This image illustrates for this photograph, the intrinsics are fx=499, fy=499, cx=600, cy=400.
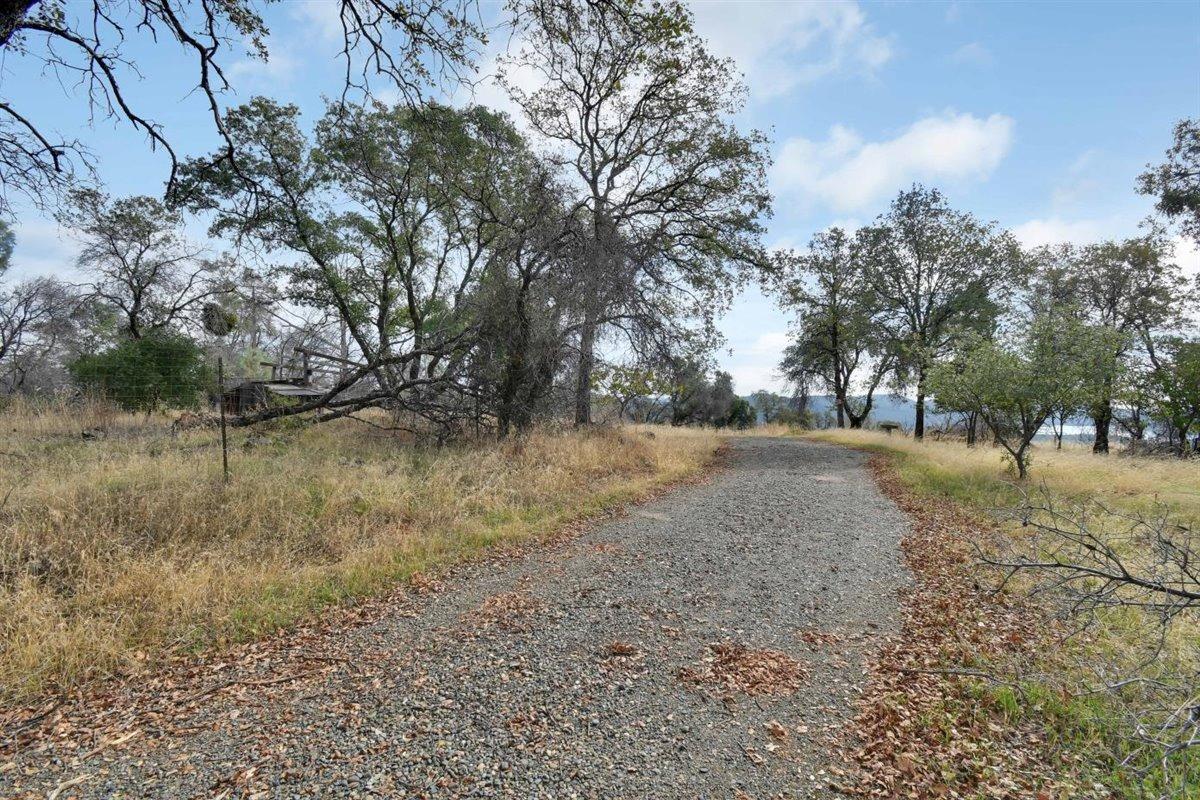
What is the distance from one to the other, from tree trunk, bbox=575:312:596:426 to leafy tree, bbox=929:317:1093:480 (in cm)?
813

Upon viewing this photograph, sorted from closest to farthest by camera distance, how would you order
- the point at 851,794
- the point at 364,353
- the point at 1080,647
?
the point at 851,794 < the point at 1080,647 < the point at 364,353

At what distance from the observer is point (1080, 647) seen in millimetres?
3857

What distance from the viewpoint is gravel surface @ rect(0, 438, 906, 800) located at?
2.50m

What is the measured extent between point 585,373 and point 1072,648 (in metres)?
9.98

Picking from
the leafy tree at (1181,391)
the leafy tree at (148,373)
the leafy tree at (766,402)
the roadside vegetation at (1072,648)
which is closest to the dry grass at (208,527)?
the leafy tree at (148,373)

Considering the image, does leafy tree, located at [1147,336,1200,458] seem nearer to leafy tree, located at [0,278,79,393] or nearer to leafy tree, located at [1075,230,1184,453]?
leafy tree, located at [1075,230,1184,453]

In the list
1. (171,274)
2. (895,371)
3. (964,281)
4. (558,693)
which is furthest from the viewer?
(895,371)

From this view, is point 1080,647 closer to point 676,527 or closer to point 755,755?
point 755,755

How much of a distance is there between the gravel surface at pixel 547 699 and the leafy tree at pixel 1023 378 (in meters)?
7.04

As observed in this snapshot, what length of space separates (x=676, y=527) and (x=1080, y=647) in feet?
13.8

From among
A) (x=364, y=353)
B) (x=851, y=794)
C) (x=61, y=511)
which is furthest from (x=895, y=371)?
(x=61, y=511)

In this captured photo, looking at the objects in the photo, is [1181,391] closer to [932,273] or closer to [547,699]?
[932,273]

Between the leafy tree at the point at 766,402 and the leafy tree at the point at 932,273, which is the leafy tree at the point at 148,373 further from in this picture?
the leafy tree at the point at 766,402

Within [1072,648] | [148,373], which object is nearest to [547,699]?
[1072,648]
